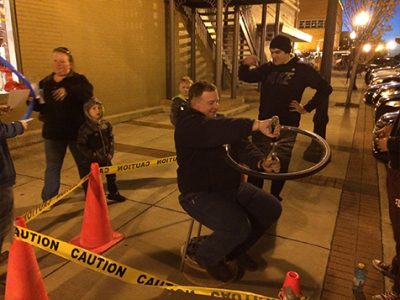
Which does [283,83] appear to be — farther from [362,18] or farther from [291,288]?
[362,18]

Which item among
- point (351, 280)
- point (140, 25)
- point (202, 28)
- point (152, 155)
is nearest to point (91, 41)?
point (140, 25)

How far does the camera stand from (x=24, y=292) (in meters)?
2.25

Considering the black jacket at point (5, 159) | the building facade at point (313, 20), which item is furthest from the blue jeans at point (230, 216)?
the building facade at point (313, 20)

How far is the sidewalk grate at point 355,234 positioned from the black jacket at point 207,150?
3.81 ft

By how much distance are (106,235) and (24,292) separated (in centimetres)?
118

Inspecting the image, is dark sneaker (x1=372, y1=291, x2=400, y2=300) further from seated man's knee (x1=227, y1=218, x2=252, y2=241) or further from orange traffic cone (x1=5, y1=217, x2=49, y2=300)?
orange traffic cone (x1=5, y1=217, x2=49, y2=300)

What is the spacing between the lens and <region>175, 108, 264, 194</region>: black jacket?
2.41 metres

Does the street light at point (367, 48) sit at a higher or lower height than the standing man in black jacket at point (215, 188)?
higher

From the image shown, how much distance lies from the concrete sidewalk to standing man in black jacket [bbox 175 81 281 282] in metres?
0.37

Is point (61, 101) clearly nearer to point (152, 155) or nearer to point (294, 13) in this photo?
point (152, 155)

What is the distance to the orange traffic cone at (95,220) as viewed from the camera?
3.33m

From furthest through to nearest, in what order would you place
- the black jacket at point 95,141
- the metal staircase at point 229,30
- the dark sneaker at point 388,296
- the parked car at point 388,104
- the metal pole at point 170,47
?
the metal staircase at point 229,30, the metal pole at point 170,47, the parked car at point 388,104, the black jacket at point 95,141, the dark sneaker at point 388,296

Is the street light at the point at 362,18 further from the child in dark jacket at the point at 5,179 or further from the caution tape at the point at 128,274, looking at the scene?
the caution tape at the point at 128,274

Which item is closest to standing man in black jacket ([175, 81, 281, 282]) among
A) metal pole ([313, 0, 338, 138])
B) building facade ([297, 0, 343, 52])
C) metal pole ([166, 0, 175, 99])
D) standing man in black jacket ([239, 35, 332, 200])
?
standing man in black jacket ([239, 35, 332, 200])
